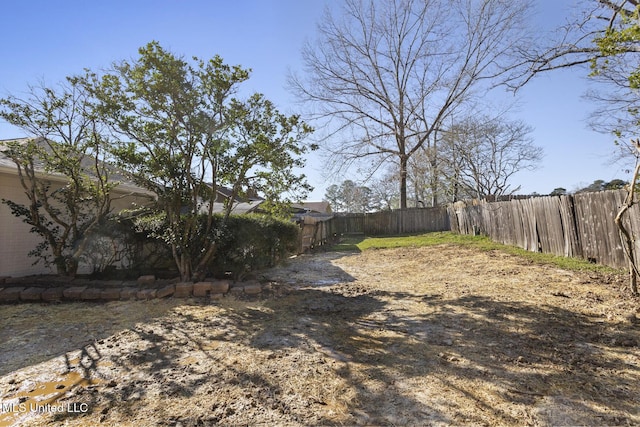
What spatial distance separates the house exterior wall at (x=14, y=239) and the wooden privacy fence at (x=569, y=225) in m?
8.63

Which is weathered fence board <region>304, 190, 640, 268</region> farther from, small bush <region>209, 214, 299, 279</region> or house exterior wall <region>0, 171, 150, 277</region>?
house exterior wall <region>0, 171, 150, 277</region>

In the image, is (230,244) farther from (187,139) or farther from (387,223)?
(387,223)

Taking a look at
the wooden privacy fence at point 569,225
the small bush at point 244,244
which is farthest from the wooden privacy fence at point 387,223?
the small bush at point 244,244

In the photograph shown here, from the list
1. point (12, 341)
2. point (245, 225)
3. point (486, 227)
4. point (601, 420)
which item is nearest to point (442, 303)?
point (601, 420)

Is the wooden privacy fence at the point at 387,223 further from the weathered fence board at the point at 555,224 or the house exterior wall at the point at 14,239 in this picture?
the house exterior wall at the point at 14,239

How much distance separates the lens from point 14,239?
20.0 ft

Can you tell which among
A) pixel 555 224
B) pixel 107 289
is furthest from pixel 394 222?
pixel 107 289

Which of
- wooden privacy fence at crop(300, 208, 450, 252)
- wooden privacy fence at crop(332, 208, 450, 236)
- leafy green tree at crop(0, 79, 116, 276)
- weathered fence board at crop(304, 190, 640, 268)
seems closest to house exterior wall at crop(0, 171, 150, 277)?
leafy green tree at crop(0, 79, 116, 276)

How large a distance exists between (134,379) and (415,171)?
22.2m

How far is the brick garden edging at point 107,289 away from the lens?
4.92m

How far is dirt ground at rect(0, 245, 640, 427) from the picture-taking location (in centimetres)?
209

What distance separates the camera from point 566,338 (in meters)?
3.21

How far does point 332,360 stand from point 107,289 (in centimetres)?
414

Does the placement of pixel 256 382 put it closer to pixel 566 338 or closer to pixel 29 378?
pixel 29 378
